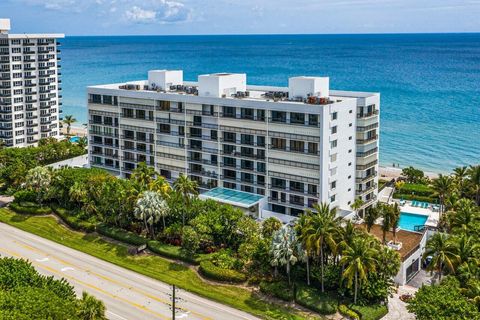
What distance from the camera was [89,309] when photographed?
55281 millimetres

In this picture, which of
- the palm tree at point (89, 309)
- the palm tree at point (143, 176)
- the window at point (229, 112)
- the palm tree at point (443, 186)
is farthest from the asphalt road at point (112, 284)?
the palm tree at point (443, 186)

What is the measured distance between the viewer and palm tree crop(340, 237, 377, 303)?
207 feet

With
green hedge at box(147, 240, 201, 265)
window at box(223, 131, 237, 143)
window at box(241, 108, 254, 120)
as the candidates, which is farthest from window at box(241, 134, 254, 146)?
green hedge at box(147, 240, 201, 265)

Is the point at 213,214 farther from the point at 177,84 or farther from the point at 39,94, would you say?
the point at 39,94

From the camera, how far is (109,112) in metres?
110

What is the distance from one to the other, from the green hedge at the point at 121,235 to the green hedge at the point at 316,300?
27.0 m

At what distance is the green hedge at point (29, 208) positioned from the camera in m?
98.3

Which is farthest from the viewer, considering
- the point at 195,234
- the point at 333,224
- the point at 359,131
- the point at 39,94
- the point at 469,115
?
the point at 469,115

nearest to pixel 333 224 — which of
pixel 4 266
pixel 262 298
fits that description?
pixel 262 298

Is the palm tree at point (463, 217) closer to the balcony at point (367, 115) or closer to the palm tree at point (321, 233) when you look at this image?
the palm tree at point (321, 233)

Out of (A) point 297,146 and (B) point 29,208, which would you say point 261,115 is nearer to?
(A) point 297,146

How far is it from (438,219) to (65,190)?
62548 mm

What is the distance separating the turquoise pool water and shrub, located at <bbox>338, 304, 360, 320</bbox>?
31.4 metres

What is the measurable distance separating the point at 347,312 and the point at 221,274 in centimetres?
1698
